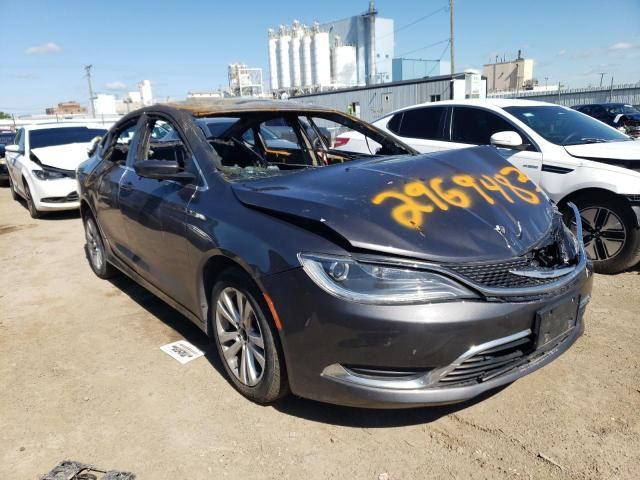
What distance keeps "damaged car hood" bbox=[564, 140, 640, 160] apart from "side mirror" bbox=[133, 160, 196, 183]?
368 centimetres

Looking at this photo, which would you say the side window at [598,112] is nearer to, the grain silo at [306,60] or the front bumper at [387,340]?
the front bumper at [387,340]

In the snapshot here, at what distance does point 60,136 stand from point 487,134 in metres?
7.82

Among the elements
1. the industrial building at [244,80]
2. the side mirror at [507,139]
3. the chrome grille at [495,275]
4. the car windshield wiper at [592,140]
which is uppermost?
the industrial building at [244,80]

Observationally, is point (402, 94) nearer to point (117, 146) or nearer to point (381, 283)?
point (117, 146)

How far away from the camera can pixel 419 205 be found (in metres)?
2.35

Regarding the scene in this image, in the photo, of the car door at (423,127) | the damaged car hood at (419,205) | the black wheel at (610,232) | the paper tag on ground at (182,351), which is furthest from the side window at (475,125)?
the paper tag on ground at (182,351)

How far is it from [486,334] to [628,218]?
3097mm

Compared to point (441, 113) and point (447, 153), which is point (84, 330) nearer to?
point (447, 153)

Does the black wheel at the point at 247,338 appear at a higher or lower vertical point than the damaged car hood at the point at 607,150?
lower

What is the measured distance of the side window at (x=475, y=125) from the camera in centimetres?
538

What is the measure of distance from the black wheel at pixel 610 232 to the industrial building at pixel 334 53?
53418 millimetres

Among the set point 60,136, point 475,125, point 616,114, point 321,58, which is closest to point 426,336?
point 475,125

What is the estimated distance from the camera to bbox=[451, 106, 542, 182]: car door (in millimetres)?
4930

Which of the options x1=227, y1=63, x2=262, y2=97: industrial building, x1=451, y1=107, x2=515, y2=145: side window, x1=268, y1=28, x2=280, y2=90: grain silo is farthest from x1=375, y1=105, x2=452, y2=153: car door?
x1=227, y1=63, x2=262, y2=97: industrial building
